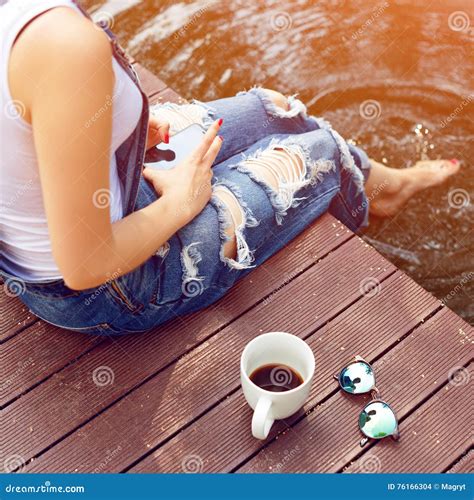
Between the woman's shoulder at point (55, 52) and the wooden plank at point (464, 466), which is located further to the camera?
the wooden plank at point (464, 466)

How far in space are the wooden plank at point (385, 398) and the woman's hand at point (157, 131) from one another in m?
0.78

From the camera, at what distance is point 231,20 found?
10.8ft

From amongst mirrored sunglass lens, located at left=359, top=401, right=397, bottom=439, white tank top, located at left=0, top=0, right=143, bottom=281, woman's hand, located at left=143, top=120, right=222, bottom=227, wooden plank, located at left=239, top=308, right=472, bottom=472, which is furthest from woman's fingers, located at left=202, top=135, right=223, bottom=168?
mirrored sunglass lens, located at left=359, top=401, right=397, bottom=439

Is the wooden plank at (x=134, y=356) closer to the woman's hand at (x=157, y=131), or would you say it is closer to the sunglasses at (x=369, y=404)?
the sunglasses at (x=369, y=404)

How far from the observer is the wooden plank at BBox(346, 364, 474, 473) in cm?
166

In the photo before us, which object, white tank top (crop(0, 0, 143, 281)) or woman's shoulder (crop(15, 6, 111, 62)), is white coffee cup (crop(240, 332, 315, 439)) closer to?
white tank top (crop(0, 0, 143, 281))

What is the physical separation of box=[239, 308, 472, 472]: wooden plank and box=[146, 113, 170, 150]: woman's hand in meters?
0.78

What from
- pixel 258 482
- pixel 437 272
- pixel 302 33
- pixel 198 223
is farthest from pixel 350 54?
pixel 258 482

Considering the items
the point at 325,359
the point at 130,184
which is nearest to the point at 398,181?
the point at 325,359

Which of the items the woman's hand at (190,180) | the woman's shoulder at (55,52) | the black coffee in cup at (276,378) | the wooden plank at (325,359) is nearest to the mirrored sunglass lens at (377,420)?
the wooden plank at (325,359)

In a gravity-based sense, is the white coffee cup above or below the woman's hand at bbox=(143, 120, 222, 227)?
below

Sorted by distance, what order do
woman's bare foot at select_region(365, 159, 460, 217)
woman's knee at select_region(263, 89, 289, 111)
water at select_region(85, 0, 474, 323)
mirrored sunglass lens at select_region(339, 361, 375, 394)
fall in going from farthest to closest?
1. water at select_region(85, 0, 474, 323)
2. woman's bare foot at select_region(365, 159, 460, 217)
3. woman's knee at select_region(263, 89, 289, 111)
4. mirrored sunglass lens at select_region(339, 361, 375, 394)

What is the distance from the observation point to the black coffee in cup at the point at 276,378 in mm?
1632

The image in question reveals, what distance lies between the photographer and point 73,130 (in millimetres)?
1087
